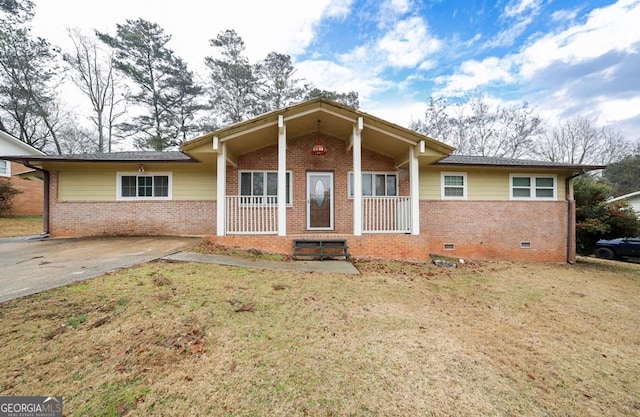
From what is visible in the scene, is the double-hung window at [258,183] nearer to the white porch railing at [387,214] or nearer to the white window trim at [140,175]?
the white window trim at [140,175]

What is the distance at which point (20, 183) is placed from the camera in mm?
14406

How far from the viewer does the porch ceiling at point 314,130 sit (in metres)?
6.89

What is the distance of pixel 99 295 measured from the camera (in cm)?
343

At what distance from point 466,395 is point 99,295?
4537mm

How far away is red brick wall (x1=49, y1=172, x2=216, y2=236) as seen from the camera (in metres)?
8.55

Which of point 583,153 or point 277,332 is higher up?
point 583,153

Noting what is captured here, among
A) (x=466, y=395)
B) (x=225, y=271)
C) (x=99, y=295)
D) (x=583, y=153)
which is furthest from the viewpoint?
(x=583, y=153)

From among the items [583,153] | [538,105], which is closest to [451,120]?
[538,105]

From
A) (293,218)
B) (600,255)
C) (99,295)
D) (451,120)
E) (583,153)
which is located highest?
(451,120)

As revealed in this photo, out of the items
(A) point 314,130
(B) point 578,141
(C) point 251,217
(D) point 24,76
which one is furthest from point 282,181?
(B) point 578,141

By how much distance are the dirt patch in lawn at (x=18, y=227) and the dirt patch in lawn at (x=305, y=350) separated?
A: 35.5 feet

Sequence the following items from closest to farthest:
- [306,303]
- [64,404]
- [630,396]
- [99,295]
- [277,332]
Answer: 1. [64,404]
2. [630,396]
3. [277,332]
4. [99,295]
5. [306,303]

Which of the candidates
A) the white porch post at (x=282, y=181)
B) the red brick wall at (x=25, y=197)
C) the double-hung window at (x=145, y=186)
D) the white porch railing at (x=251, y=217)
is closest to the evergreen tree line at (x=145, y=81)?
the red brick wall at (x=25, y=197)

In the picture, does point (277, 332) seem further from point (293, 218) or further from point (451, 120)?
point (451, 120)
